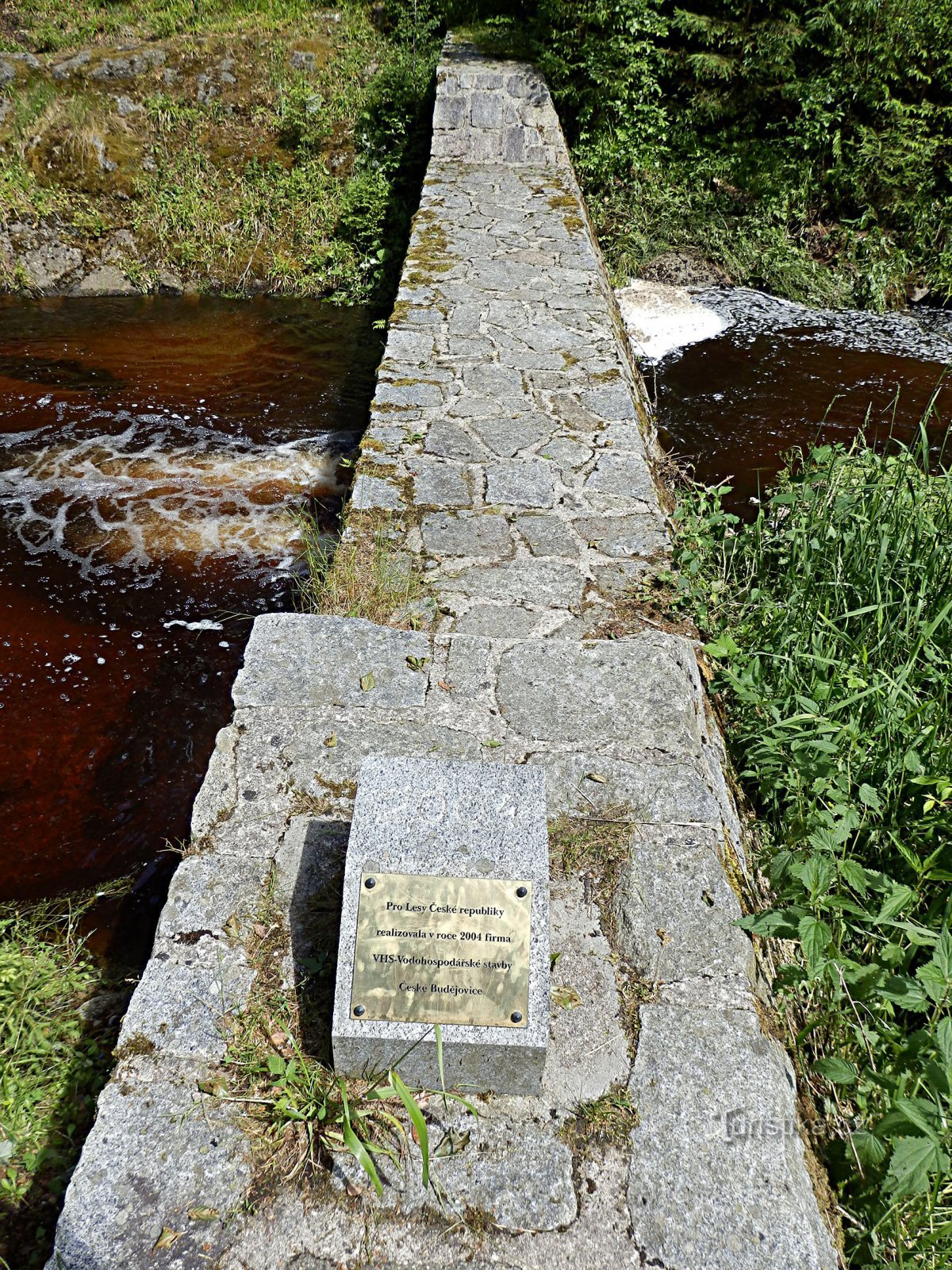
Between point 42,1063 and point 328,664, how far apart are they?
1.36 meters

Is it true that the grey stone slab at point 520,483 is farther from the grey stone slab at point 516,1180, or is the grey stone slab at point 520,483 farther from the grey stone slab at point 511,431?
the grey stone slab at point 516,1180

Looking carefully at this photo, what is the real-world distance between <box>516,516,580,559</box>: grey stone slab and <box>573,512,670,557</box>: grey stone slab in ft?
0.20

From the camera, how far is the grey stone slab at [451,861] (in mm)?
1790

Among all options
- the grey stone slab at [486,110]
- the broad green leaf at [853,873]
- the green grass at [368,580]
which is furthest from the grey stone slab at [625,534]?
the grey stone slab at [486,110]

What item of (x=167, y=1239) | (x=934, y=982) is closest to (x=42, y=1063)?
(x=167, y=1239)

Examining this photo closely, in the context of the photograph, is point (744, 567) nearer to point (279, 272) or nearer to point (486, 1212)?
point (486, 1212)

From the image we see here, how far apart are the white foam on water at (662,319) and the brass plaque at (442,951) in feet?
19.2

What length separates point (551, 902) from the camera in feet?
7.52

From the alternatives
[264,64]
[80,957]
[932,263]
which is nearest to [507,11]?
[264,64]

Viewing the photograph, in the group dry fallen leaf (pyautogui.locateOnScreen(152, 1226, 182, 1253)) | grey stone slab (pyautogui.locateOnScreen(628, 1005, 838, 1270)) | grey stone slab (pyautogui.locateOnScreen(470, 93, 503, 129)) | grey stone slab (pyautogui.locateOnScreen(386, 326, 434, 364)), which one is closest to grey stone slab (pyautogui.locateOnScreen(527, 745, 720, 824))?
grey stone slab (pyautogui.locateOnScreen(628, 1005, 838, 1270))

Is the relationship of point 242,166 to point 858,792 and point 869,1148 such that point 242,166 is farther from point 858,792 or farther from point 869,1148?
point 869,1148

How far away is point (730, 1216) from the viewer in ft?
5.60

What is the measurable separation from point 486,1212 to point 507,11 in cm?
1280

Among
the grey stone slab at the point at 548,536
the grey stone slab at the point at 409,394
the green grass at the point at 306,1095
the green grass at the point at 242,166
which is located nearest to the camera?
the green grass at the point at 306,1095
